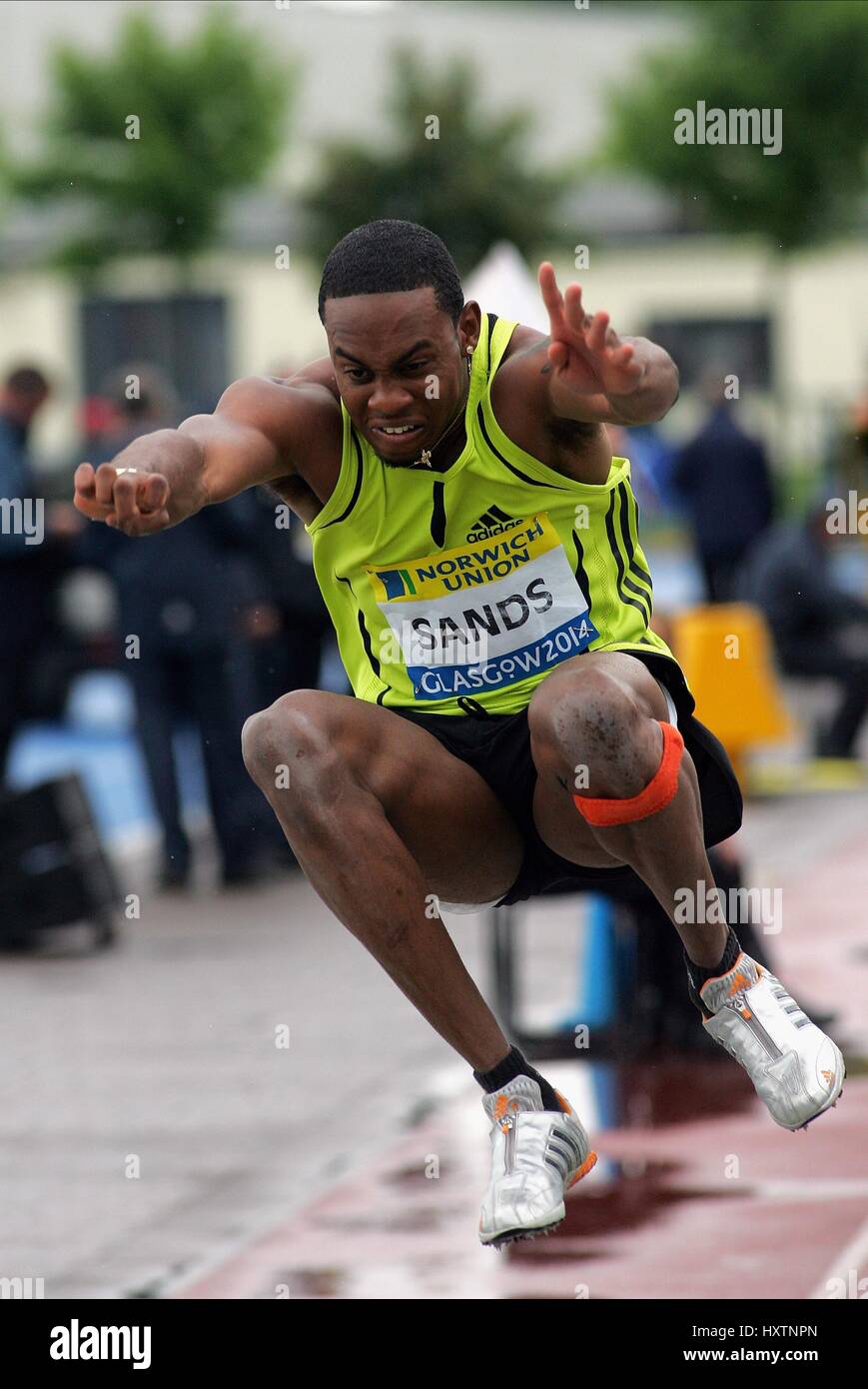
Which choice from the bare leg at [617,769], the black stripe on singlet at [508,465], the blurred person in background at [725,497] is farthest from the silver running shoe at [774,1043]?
the blurred person in background at [725,497]

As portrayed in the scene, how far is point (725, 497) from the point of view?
632 inches

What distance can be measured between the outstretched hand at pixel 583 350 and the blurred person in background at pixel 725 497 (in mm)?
12445

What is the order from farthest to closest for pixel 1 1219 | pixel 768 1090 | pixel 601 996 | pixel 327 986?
pixel 327 986 < pixel 601 996 < pixel 1 1219 < pixel 768 1090

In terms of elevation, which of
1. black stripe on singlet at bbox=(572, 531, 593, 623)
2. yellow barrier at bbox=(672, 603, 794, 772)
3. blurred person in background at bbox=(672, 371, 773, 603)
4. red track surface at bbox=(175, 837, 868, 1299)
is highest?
blurred person in background at bbox=(672, 371, 773, 603)

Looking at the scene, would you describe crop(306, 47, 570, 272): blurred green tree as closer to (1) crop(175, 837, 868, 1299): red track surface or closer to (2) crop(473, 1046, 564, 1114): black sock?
(1) crop(175, 837, 868, 1299): red track surface

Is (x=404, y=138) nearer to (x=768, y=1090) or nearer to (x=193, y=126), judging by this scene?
(x=193, y=126)

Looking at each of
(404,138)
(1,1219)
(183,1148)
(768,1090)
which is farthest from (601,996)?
(404,138)

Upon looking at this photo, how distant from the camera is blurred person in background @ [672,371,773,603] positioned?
52.4 feet

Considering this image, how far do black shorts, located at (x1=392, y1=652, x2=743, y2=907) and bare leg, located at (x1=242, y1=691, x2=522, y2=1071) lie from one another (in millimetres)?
34

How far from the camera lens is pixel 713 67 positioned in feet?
90.4

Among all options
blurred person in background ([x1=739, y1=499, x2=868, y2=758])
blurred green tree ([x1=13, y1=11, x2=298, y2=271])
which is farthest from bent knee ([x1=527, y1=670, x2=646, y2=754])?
blurred green tree ([x1=13, y1=11, x2=298, y2=271])

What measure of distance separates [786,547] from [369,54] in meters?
22.2
